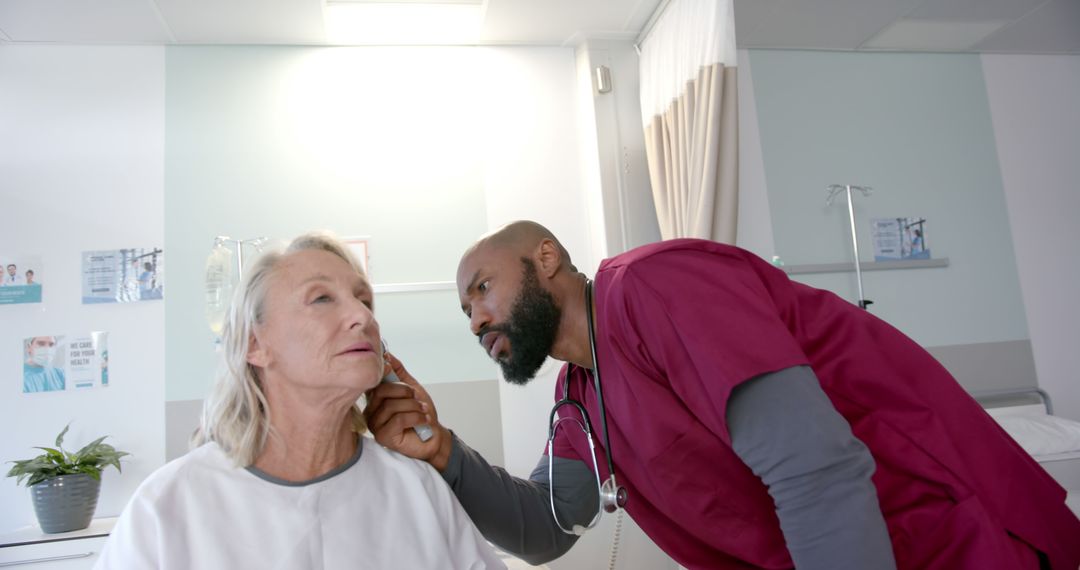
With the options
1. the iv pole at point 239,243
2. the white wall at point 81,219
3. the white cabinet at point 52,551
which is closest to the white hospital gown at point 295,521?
the white cabinet at point 52,551

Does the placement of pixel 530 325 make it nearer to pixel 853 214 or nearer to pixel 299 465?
pixel 299 465

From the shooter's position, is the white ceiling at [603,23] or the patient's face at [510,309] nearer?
the patient's face at [510,309]

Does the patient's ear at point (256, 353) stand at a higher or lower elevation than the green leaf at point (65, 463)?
higher

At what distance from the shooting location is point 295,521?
4.17 feet

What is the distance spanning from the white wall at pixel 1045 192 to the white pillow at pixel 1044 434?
82 centimetres

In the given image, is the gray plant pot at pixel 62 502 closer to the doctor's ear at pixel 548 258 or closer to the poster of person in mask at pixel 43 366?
the poster of person in mask at pixel 43 366

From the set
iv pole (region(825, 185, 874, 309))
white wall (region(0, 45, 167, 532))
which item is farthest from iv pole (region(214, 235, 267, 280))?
iv pole (region(825, 185, 874, 309))

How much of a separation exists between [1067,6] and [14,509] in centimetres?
547

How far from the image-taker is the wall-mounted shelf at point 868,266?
3.72m

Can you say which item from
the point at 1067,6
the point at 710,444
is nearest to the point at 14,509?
the point at 710,444

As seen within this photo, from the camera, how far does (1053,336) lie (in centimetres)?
403

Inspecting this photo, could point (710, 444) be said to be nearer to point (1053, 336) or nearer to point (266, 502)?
point (266, 502)

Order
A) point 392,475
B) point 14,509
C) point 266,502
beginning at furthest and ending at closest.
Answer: point 14,509
point 392,475
point 266,502

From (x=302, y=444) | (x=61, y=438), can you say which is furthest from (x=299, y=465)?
(x=61, y=438)
